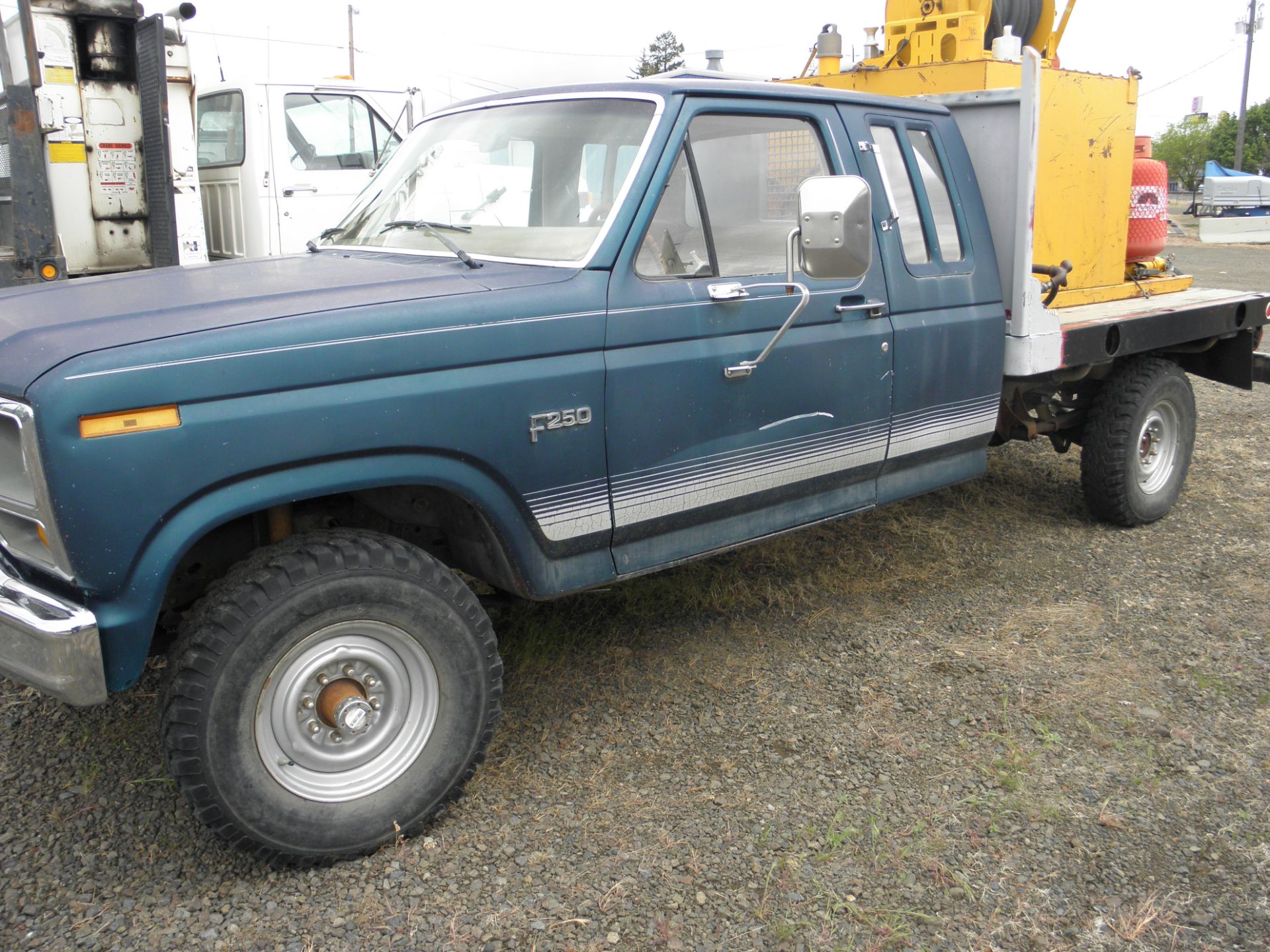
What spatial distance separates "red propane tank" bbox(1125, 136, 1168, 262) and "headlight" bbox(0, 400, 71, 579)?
5.07 metres

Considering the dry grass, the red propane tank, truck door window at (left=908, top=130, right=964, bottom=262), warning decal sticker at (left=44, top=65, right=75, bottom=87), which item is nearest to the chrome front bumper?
the dry grass

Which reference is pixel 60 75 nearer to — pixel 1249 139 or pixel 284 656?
pixel 284 656

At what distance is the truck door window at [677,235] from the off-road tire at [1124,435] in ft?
9.27

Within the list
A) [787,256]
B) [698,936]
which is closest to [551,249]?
[787,256]

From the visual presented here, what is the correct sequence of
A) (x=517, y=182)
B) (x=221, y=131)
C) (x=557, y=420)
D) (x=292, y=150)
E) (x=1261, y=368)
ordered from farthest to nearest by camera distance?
(x=221, y=131) → (x=292, y=150) → (x=1261, y=368) → (x=517, y=182) → (x=557, y=420)

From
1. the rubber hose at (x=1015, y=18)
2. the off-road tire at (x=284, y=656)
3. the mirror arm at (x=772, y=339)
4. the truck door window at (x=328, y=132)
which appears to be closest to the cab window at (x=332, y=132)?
the truck door window at (x=328, y=132)

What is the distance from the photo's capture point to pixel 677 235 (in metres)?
3.40

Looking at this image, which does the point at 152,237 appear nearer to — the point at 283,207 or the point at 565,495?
the point at 283,207

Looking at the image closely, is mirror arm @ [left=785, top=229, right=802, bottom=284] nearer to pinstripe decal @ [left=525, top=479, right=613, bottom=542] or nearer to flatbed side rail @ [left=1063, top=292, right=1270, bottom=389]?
pinstripe decal @ [left=525, top=479, right=613, bottom=542]

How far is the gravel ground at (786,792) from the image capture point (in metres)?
2.67

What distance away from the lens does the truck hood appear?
98.3 inches

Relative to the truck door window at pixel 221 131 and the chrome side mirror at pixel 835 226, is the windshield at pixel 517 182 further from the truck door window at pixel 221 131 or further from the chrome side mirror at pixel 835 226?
the truck door window at pixel 221 131

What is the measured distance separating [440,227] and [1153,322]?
134 inches

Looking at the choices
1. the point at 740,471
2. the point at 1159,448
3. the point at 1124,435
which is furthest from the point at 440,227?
the point at 1159,448
